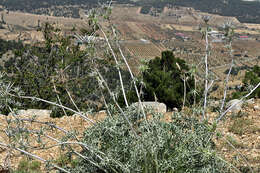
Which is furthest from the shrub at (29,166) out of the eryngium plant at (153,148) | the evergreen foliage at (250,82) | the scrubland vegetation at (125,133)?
the evergreen foliage at (250,82)

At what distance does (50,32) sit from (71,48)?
5.28 ft

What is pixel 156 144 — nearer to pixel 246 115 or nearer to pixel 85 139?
pixel 85 139

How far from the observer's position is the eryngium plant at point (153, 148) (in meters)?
3.16

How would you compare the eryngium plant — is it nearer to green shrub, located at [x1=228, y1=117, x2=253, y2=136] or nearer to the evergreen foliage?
A: the evergreen foliage

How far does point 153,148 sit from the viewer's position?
328cm

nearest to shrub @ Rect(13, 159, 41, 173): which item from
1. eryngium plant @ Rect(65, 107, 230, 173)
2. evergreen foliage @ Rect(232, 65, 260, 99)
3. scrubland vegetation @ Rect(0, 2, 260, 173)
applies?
scrubland vegetation @ Rect(0, 2, 260, 173)

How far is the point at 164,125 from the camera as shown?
150 inches

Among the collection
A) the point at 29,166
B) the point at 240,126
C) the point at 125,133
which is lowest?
the point at 29,166

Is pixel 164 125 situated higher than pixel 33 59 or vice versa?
pixel 164 125

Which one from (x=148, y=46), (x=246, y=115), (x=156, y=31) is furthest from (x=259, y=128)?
(x=156, y=31)

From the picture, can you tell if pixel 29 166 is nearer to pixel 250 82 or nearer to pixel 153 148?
pixel 153 148

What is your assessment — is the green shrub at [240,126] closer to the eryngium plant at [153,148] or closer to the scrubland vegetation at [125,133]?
the scrubland vegetation at [125,133]

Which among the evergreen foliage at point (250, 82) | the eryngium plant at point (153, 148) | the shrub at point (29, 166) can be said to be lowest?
the shrub at point (29, 166)

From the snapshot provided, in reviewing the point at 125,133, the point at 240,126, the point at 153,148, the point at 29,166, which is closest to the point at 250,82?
the point at 240,126
